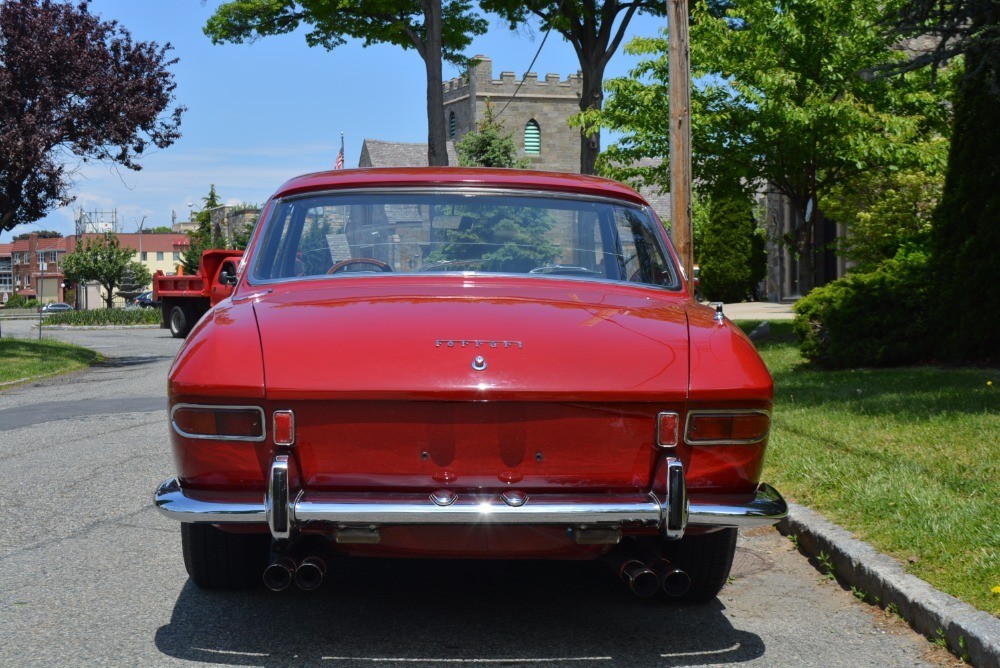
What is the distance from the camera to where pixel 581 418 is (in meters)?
3.70

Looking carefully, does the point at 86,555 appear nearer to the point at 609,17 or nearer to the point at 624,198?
the point at 624,198

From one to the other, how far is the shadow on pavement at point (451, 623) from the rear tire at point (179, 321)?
26.1 metres

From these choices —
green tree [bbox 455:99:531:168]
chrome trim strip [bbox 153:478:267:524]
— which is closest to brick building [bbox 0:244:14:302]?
green tree [bbox 455:99:531:168]

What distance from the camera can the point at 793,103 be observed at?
1744 cm

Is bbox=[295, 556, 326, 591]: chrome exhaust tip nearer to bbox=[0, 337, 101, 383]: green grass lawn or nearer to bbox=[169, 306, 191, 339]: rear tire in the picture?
bbox=[0, 337, 101, 383]: green grass lawn

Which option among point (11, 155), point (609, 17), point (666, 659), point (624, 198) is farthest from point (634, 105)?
point (666, 659)

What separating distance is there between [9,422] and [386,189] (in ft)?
26.0

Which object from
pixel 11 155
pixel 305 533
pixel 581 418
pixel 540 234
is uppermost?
pixel 11 155

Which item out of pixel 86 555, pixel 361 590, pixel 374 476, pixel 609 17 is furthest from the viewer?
pixel 609 17

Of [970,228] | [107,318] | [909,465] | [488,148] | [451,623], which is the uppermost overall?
[488,148]

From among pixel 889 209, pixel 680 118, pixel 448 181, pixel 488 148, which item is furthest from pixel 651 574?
pixel 488 148

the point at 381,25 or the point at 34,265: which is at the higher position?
the point at 381,25

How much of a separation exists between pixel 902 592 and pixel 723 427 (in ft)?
4.20

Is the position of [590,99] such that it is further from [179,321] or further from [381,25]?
[179,321]
